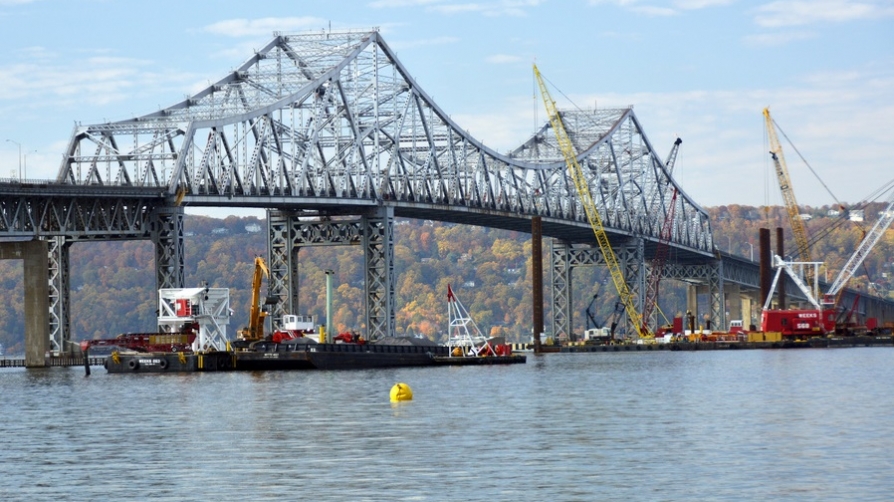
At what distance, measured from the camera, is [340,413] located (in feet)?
251

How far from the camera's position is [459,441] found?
6125 centimetres

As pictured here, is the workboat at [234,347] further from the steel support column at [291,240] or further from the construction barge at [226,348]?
the steel support column at [291,240]

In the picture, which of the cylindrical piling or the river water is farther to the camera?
the cylindrical piling

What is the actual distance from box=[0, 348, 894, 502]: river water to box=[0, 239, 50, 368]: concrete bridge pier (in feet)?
98.1

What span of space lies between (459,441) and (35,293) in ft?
271

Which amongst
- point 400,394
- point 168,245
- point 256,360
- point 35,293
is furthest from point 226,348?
point 400,394

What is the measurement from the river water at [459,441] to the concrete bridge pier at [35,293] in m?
29.9

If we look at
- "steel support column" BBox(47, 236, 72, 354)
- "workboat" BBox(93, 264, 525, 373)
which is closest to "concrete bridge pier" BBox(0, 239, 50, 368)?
"steel support column" BBox(47, 236, 72, 354)

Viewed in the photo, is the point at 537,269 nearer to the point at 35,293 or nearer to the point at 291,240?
the point at 291,240

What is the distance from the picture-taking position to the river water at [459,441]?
48188 millimetres

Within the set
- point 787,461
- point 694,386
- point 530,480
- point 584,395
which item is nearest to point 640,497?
point 530,480

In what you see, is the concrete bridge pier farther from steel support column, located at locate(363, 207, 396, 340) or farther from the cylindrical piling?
the cylindrical piling

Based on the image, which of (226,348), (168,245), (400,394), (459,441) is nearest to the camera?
(459,441)

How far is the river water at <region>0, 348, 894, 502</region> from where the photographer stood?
48.2m
